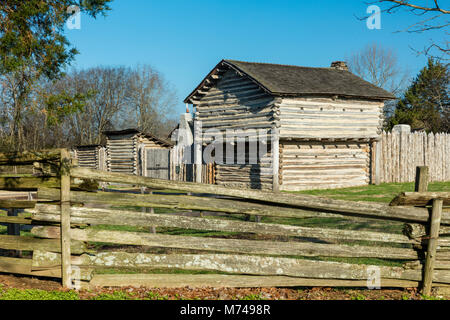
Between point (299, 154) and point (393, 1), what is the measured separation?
14684mm

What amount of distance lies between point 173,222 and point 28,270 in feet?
6.81

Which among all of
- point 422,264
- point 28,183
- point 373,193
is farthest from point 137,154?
point 422,264

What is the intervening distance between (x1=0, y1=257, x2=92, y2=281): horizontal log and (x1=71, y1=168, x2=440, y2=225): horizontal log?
1221 millimetres

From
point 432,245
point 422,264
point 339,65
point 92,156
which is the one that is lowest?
point 422,264

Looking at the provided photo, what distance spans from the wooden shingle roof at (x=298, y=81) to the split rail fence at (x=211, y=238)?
13750mm

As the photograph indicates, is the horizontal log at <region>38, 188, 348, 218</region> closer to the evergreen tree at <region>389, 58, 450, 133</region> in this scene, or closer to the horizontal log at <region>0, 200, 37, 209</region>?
the horizontal log at <region>0, 200, 37, 209</region>

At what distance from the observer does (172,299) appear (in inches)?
195

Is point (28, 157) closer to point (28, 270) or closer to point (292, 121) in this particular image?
point (28, 270)

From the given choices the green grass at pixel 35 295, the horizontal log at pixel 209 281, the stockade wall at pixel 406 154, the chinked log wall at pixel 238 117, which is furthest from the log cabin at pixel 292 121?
the green grass at pixel 35 295

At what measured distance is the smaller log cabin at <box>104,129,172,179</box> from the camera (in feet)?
82.6

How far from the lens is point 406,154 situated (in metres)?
23.1
